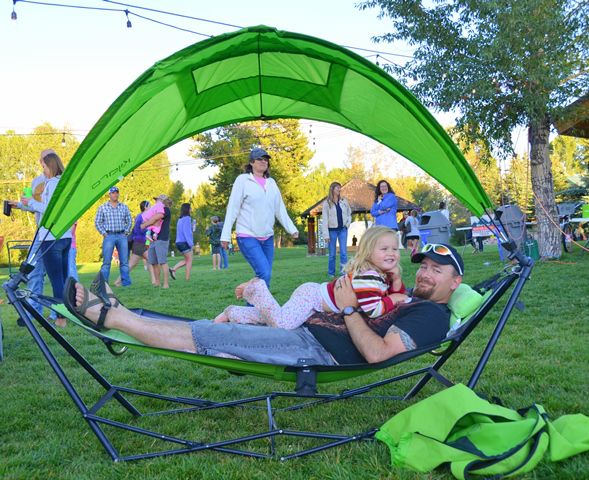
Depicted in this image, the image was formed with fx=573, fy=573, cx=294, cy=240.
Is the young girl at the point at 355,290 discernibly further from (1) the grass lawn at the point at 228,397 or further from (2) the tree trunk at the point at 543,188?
(2) the tree trunk at the point at 543,188

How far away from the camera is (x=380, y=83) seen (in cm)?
306

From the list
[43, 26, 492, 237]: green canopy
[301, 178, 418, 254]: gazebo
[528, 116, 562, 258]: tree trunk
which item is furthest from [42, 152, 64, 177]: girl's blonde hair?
[301, 178, 418, 254]: gazebo

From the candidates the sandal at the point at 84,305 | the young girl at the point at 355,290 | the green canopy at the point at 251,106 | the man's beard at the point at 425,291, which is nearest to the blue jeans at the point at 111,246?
the green canopy at the point at 251,106

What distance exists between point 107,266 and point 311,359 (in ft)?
25.2

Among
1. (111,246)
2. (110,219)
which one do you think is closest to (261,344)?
(110,219)

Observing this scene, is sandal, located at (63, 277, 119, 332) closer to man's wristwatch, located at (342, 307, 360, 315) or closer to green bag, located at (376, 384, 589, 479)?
man's wristwatch, located at (342, 307, 360, 315)

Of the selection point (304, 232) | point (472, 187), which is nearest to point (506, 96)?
point (472, 187)

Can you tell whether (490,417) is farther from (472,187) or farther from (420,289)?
(472,187)

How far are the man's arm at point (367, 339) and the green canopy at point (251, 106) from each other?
877 mm

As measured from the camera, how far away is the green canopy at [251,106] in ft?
9.62

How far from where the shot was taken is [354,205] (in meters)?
31.8

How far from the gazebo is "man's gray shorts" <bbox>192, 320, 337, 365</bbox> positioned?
85.4 feet

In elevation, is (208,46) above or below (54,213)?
above

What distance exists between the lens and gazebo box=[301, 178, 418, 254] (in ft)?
99.9
